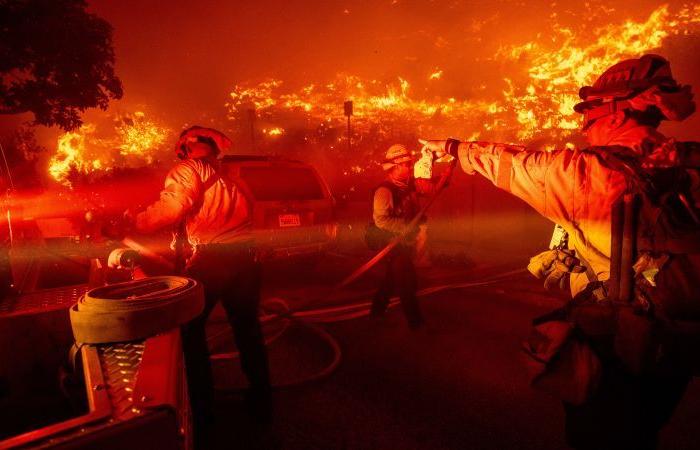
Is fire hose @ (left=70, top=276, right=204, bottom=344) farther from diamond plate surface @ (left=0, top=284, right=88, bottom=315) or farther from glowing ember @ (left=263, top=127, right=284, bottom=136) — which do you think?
glowing ember @ (left=263, top=127, right=284, bottom=136)

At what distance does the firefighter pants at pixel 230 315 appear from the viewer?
2.74 meters

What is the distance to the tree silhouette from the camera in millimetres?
10961

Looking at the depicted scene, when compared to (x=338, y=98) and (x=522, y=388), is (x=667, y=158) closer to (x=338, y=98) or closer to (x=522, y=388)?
(x=522, y=388)

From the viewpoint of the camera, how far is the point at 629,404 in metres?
1.64

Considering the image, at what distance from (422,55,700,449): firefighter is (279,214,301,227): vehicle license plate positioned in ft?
15.2

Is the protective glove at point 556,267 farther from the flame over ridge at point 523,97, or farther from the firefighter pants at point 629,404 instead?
the flame over ridge at point 523,97

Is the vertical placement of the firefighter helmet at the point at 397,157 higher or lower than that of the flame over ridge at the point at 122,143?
lower

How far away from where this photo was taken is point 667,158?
63.5 inches

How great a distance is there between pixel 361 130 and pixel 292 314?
4343cm

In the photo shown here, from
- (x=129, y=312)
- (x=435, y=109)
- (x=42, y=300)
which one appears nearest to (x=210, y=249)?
(x=42, y=300)

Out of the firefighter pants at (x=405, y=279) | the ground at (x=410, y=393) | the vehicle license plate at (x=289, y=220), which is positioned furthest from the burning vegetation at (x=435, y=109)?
the ground at (x=410, y=393)

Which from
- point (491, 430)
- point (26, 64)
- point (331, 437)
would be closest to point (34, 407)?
point (331, 437)

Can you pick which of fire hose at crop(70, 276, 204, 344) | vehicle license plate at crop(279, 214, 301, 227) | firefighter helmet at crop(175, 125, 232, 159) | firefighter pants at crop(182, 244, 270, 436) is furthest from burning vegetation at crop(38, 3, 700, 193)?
fire hose at crop(70, 276, 204, 344)

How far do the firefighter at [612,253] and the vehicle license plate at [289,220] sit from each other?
15.2ft
